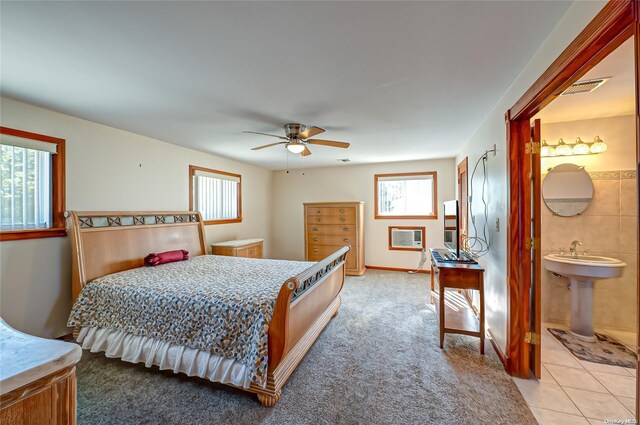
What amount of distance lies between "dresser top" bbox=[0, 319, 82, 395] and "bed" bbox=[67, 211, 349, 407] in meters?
1.09

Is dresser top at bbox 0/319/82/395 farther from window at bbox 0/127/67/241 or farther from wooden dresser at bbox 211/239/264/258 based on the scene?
wooden dresser at bbox 211/239/264/258

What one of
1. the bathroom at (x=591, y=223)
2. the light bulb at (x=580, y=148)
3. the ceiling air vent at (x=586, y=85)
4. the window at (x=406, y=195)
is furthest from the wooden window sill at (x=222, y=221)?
the light bulb at (x=580, y=148)

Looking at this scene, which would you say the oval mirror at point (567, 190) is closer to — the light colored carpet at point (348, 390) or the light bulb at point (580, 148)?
the light bulb at point (580, 148)

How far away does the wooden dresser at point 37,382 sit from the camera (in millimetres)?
658

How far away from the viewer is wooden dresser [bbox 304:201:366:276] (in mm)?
5125

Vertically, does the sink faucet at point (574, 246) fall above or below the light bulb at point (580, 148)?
below

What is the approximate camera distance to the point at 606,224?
2746 millimetres

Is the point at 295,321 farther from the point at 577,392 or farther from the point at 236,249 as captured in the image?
the point at 236,249

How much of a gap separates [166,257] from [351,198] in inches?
153

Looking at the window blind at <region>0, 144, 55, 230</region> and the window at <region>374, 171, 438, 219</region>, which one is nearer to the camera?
the window blind at <region>0, 144, 55, 230</region>

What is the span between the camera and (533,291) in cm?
202

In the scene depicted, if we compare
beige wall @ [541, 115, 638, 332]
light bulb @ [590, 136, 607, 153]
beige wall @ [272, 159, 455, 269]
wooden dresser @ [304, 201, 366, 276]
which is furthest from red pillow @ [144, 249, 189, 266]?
light bulb @ [590, 136, 607, 153]

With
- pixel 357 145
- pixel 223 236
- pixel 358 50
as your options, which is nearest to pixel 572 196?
pixel 357 145

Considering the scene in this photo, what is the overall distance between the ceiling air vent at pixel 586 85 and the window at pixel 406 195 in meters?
3.08
